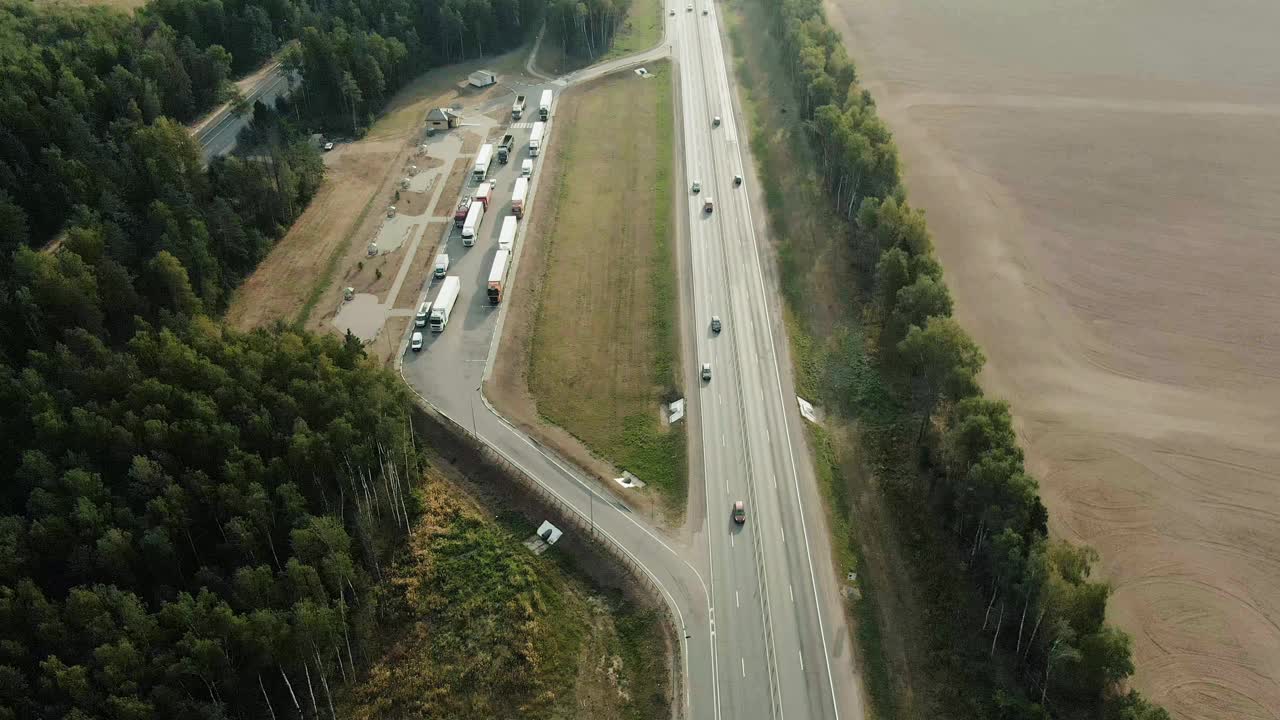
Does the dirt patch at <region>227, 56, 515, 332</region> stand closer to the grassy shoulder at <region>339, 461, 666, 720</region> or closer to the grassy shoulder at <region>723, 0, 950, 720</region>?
the grassy shoulder at <region>339, 461, 666, 720</region>

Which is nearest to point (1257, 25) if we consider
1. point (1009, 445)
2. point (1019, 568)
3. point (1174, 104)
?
point (1174, 104)

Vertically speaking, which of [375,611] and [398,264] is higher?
[398,264]

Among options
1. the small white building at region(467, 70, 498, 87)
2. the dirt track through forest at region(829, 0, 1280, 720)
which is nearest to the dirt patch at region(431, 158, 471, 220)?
the small white building at region(467, 70, 498, 87)

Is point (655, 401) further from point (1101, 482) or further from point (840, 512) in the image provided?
point (1101, 482)

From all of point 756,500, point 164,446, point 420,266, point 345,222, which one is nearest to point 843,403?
point 756,500

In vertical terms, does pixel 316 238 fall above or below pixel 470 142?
below

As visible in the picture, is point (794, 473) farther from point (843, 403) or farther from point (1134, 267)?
point (1134, 267)
